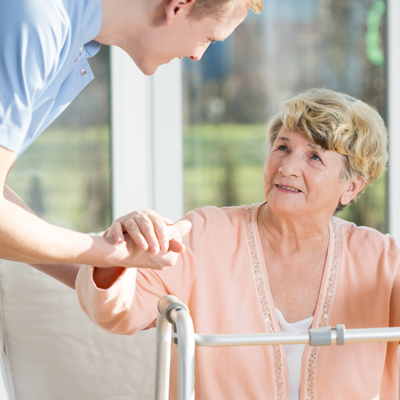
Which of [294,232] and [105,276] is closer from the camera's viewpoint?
[105,276]

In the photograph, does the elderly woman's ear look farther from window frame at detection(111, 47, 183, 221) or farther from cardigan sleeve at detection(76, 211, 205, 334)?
window frame at detection(111, 47, 183, 221)

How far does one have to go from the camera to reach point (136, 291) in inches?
59.1

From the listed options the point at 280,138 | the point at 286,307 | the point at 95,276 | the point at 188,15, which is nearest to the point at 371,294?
the point at 286,307

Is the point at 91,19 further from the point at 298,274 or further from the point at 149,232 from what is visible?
the point at 298,274

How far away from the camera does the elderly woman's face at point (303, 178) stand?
1643 millimetres

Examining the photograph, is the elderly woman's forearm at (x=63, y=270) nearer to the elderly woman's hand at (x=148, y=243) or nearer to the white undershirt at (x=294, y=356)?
the elderly woman's hand at (x=148, y=243)

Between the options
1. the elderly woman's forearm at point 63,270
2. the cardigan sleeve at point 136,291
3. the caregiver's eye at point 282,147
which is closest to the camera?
the cardigan sleeve at point 136,291

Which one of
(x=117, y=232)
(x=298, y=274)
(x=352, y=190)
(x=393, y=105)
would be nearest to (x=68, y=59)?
(x=117, y=232)

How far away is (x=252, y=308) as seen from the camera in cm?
160

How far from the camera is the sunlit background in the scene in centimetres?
263

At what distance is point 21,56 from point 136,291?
80 cm

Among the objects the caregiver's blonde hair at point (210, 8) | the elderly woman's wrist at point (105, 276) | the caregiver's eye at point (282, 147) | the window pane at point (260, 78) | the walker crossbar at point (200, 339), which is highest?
the window pane at point (260, 78)

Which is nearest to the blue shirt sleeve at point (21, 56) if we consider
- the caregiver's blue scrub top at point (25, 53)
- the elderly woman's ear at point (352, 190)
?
the caregiver's blue scrub top at point (25, 53)

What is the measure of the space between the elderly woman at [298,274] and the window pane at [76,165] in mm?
1101
